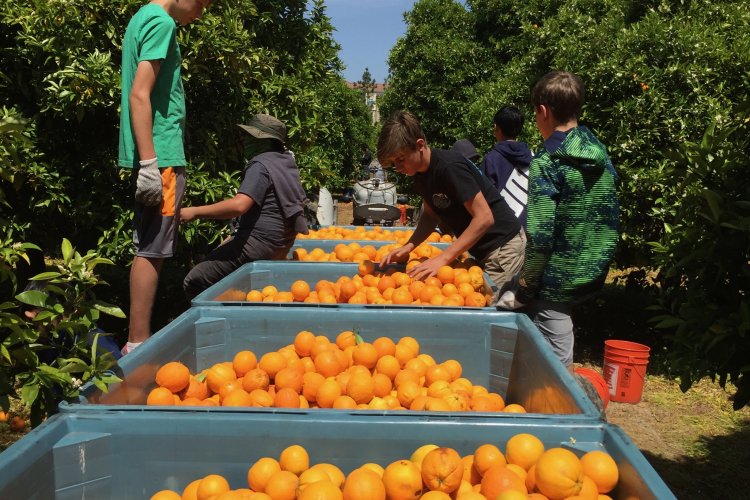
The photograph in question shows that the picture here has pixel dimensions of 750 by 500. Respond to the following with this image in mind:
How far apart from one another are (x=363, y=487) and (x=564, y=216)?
5.57ft

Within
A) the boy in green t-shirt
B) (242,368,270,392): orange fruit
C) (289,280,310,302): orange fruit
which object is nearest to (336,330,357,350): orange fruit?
(242,368,270,392): orange fruit

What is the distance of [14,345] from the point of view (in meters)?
1.58

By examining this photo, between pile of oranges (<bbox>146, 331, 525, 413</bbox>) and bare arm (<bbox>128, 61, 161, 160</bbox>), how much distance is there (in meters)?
1.32

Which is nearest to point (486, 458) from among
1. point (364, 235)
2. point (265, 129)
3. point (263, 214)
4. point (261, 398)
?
point (261, 398)

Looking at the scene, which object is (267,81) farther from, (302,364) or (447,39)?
(447,39)

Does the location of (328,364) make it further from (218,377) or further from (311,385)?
(218,377)

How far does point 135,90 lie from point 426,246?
204 cm

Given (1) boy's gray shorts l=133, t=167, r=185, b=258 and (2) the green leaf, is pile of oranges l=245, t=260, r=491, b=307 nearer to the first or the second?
(1) boy's gray shorts l=133, t=167, r=185, b=258

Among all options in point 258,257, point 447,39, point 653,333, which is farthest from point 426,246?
point 447,39

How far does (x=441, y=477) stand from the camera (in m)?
1.43

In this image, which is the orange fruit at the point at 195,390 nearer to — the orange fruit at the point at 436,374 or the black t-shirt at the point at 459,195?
the orange fruit at the point at 436,374

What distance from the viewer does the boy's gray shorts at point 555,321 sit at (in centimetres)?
282

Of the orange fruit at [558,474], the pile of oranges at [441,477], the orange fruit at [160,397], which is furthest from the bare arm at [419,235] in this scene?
the orange fruit at [558,474]

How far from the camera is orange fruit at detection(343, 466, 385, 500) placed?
55.3 inches
